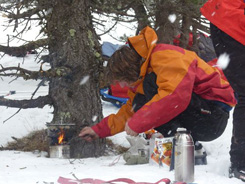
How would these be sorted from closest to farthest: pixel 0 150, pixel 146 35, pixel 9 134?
pixel 146 35 < pixel 0 150 < pixel 9 134

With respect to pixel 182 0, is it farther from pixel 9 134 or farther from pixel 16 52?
pixel 9 134

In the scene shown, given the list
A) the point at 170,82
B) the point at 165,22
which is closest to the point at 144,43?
the point at 170,82

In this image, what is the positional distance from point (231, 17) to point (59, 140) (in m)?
2.18

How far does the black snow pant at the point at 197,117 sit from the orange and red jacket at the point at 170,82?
7 centimetres

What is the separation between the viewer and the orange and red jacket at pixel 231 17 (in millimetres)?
2609

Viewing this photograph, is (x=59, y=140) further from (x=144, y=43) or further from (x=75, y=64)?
(x=144, y=43)

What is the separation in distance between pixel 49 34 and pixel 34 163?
1443 mm

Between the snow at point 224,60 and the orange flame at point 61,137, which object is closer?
the snow at point 224,60

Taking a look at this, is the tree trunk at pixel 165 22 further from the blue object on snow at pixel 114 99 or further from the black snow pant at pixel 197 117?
the black snow pant at pixel 197 117

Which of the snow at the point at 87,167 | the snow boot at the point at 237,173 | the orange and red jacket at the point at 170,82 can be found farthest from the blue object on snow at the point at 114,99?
the snow boot at the point at 237,173

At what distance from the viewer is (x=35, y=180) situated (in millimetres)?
2535

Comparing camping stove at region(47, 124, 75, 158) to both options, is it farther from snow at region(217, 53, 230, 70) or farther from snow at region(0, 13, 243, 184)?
snow at region(217, 53, 230, 70)

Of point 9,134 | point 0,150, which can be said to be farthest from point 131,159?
point 9,134

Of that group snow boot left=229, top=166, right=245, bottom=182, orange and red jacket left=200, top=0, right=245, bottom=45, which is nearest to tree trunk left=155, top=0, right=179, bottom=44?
orange and red jacket left=200, top=0, right=245, bottom=45
